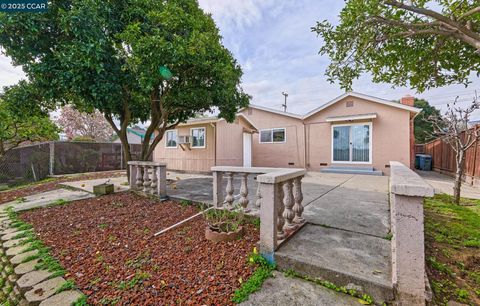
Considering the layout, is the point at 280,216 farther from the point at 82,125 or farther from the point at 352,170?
the point at 82,125

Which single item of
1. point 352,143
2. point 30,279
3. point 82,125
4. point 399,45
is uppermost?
point 82,125

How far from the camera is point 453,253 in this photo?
2.64 metres

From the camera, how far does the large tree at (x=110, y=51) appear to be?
4.25 metres

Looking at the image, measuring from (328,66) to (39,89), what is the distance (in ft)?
21.6

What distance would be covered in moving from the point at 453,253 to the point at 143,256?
3.99 m

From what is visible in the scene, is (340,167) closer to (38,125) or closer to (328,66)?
(328,66)

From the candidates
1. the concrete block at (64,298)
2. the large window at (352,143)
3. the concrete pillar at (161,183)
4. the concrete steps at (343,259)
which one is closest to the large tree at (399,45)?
the concrete steps at (343,259)

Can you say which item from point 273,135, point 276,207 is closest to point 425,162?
point 273,135

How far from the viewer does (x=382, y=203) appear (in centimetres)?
436

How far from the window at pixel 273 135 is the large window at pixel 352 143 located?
2.88 metres

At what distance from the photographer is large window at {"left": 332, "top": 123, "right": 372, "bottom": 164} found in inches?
393

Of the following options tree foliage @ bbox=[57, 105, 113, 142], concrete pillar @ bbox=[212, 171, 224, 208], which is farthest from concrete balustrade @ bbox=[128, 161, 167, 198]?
tree foliage @ bbox=[57, 105, 113, 142]

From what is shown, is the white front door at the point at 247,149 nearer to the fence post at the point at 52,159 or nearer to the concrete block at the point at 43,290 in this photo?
the fence post at the point at 52,159

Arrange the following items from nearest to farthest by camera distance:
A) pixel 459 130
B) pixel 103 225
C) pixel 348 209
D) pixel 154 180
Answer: pixel 103 225 → pixel 348 209 → pixel 154 180 → pixel 459 130
